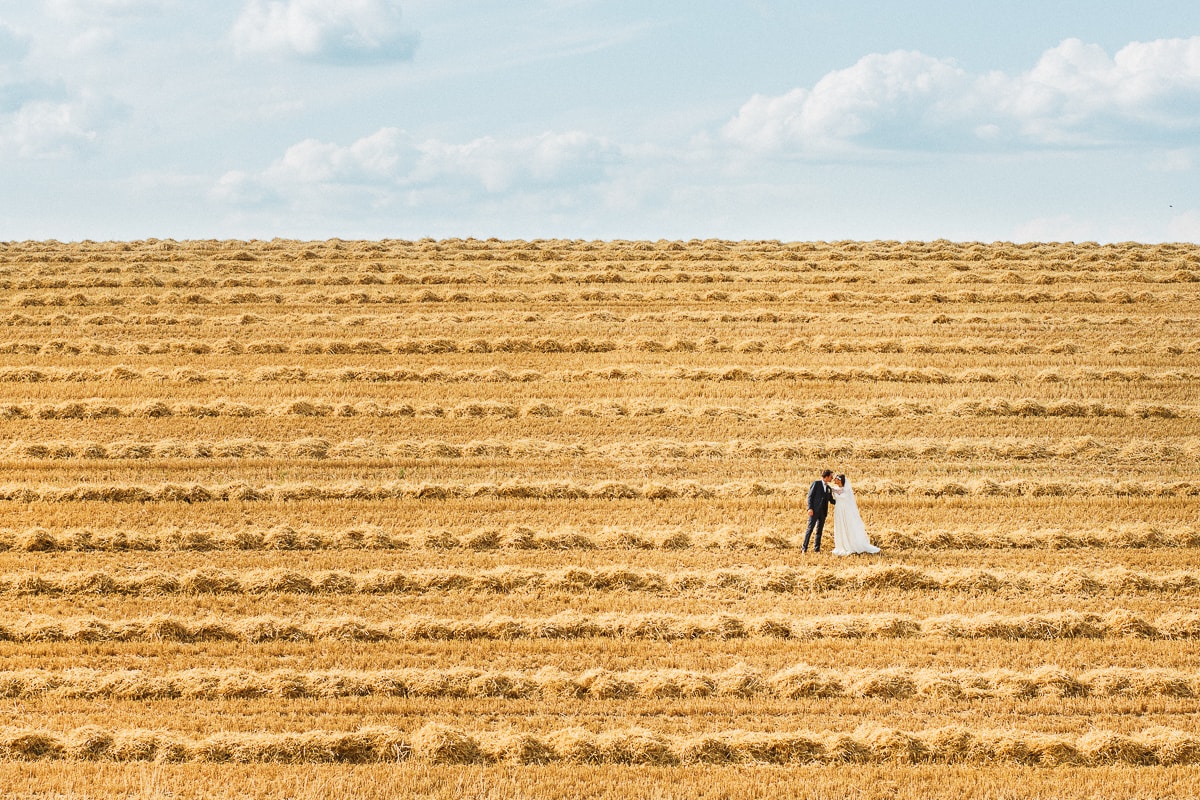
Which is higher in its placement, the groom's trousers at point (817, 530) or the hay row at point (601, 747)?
the groom's trousers at point (817, 530)

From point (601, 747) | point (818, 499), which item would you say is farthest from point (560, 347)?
point (601, 747)

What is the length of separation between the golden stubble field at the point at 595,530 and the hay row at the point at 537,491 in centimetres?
7

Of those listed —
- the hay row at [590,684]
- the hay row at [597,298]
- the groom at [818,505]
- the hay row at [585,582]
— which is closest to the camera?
the hay row at [590,684]

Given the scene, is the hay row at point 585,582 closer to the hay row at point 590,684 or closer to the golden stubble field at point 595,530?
the golden stubble field at point 595,530

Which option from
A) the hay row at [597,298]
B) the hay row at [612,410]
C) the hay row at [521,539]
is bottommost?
the hay row at [521,539]

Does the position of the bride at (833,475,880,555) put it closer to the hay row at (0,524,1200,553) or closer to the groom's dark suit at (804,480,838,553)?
the groom's dark suit at (804,480,838,553)

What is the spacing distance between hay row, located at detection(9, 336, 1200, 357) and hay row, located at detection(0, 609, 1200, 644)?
1380 cm

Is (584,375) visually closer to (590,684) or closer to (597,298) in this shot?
(597,298)

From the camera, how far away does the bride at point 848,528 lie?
18109 mm

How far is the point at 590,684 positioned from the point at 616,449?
9.52 metres

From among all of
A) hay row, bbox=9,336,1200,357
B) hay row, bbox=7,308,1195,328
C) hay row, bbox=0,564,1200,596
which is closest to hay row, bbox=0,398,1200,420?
hay row, bbox=9,336,1200,357

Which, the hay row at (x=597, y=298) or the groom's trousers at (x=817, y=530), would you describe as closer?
the groom's trousers at (x=817, y=530)

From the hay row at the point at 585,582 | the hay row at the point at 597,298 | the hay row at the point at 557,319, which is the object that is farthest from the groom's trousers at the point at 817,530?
the hay row at the point at 597,298

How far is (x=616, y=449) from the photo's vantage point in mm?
22641
